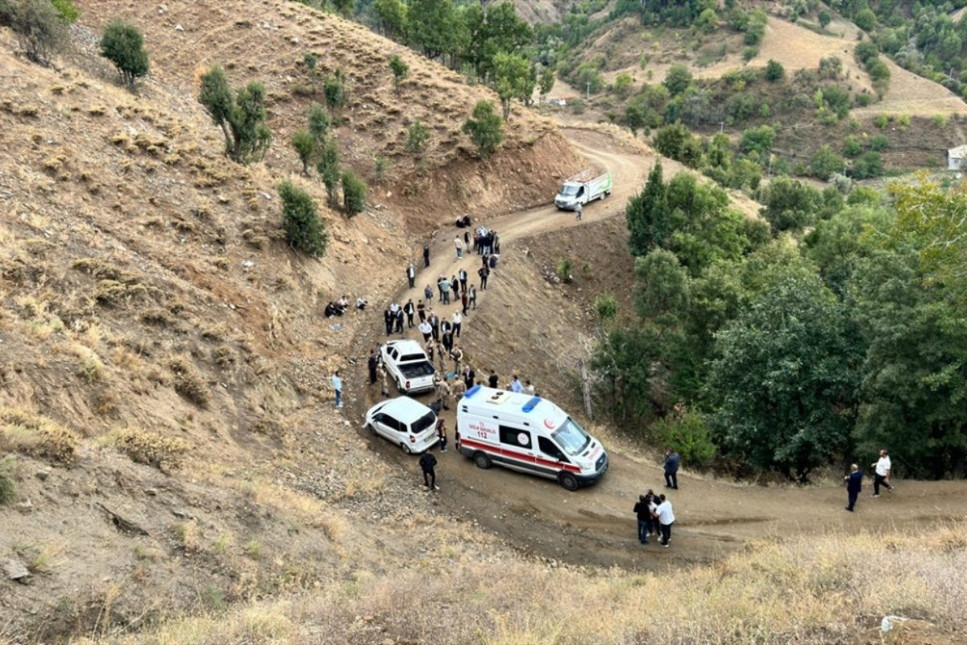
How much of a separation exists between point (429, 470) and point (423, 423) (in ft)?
6.91

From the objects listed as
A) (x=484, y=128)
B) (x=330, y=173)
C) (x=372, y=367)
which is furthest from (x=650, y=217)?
(x=372, y=367)

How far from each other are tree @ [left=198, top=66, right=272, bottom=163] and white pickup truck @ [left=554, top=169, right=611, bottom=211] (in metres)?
17.8

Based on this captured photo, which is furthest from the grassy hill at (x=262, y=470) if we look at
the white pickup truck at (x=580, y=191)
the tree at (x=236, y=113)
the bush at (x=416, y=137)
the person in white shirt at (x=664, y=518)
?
the bush at (x=416, y=137)

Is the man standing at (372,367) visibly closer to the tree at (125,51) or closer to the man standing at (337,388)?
the man standing at (337,388)

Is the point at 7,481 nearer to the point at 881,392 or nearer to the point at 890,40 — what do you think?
the point at 881,392

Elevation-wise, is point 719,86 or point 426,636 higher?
point 426,636

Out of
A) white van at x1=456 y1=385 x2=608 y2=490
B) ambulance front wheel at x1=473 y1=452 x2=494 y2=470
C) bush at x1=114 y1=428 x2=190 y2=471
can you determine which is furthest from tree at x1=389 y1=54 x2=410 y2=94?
bush at x1=114 y1=428 x2=190 y2=471

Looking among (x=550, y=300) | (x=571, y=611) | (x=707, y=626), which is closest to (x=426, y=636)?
(x=571, y=611)

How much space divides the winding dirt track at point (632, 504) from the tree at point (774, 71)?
129 meters

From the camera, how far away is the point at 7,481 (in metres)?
11.1

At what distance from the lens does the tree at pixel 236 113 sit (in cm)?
3177

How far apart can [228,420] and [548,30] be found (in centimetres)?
17877

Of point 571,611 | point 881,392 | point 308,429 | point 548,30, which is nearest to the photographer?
point 571,611

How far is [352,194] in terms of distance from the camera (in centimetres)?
3469
